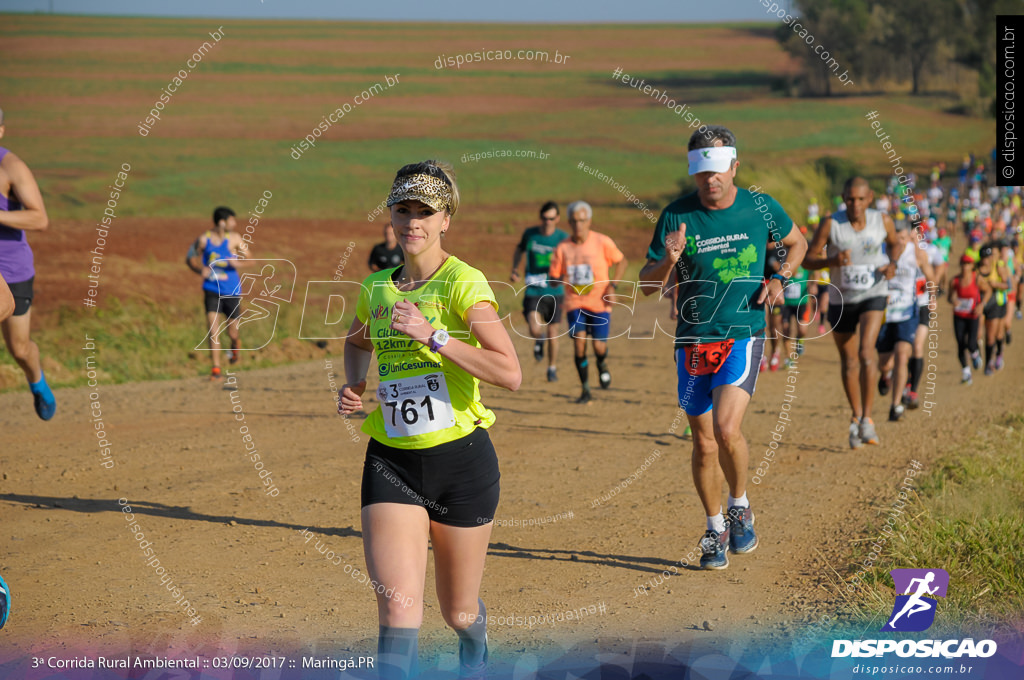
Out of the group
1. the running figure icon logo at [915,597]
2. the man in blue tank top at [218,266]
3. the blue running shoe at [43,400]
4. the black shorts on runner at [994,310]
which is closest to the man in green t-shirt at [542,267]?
the man in blue tank top at [218,266]

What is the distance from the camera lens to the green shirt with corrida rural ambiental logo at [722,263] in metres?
5.73

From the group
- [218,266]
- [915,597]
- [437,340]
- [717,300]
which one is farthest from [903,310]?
[218,266]

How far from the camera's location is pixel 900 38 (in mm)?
53062

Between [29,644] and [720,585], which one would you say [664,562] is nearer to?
[720,585]

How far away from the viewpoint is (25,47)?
53.8 m

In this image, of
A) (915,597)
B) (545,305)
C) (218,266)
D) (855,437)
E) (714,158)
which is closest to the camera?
(915,597)

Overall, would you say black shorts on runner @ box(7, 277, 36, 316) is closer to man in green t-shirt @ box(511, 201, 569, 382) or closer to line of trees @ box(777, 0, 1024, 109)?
man in green t-shirt @ box(511, 201, 569, 382)

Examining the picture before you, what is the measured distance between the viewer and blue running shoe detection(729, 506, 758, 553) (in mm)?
6008

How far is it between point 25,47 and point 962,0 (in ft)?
168

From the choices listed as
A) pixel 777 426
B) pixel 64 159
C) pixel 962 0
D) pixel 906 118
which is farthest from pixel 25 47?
pixel 777 426

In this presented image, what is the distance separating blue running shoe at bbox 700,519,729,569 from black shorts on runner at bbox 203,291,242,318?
787 centimetres

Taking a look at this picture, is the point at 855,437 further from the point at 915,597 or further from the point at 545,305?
the point at 545,305

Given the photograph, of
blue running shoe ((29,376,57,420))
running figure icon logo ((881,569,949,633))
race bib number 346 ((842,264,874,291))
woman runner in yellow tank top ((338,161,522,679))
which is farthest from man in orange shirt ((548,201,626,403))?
woman runner in yellow tank top ((338,161,522,679))

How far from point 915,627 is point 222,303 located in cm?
963
